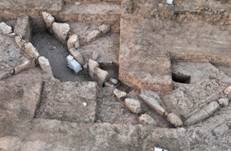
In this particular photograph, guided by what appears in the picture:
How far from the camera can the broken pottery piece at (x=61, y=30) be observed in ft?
26.4

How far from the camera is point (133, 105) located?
21.6 feet

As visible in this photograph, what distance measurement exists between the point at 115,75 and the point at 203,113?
6.14 ft

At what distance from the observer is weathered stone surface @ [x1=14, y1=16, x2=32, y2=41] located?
7843 millimetres

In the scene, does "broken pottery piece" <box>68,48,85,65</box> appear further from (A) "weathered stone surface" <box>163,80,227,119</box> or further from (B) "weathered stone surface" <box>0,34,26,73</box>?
(A) "weathered stone surface" <box>163,80,227,119</box>

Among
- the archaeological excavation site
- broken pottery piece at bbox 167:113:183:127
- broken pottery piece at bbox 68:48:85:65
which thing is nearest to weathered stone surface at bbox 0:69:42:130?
the archaeological excavation site

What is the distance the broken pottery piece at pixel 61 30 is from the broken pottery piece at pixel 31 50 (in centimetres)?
76

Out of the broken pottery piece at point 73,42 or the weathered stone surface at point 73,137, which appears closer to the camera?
the weathered stone surface at point 73,137

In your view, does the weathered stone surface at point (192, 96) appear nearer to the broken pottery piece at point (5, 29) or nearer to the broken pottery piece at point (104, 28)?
the broken pottery piece at point (104, 28)

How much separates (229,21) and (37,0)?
4.03 meters

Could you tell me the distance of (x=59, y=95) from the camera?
6645 mm

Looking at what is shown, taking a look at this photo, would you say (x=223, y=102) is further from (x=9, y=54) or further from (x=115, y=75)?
(x=9, y=54)

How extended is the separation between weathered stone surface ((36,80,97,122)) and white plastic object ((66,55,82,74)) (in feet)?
2.37

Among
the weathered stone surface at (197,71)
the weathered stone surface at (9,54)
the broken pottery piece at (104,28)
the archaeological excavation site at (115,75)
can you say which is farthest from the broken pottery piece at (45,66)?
the weathered stone surface at (197,71)

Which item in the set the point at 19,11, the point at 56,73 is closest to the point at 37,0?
the point at 19,11
